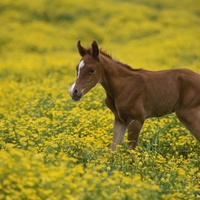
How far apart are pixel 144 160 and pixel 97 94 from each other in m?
5.73

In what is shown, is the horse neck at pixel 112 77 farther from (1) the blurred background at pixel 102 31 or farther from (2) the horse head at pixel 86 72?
(1) the blurred background at pixel 102 31

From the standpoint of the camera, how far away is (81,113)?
1059cm

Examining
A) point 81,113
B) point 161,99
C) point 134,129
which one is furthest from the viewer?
point 81,113

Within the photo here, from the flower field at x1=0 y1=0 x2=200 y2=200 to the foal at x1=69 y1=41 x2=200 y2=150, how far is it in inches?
18.1

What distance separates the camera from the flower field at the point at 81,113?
5.81 m

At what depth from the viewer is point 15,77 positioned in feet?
59.4

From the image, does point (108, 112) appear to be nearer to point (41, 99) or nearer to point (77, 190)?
point (41, 99)

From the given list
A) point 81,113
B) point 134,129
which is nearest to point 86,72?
point 134,129

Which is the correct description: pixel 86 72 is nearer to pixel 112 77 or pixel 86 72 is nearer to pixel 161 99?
pixel 112 77

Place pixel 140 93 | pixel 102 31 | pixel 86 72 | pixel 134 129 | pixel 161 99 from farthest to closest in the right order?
pixel 102 31 < pixel 161 99 < pixel 140 93 < pixel 134 129 < pixel 86 72

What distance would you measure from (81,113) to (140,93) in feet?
8.32

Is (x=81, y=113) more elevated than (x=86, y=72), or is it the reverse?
(x=86, y=72)

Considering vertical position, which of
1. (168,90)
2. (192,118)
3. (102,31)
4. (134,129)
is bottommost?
(102,31)

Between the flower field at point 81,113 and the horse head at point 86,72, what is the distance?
79 cm
